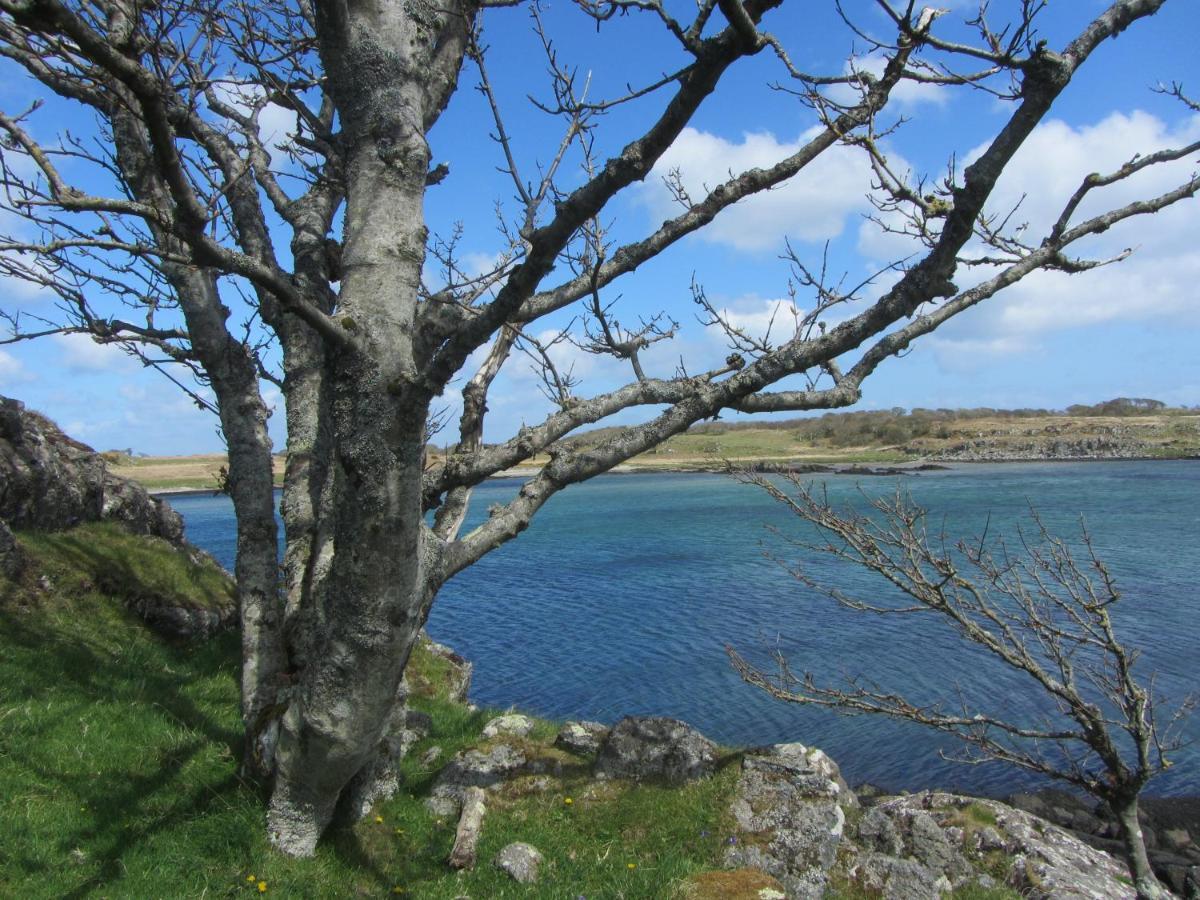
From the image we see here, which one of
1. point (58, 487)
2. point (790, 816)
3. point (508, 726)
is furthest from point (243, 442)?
point (58, 487)

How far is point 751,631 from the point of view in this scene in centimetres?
2389

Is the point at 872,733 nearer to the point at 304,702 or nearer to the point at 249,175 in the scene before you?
the point at 304,702

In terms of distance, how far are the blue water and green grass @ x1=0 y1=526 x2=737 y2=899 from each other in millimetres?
3182

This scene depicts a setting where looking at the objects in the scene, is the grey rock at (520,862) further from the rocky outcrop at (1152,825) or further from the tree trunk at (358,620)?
the rocky outcrop at (1152,825)

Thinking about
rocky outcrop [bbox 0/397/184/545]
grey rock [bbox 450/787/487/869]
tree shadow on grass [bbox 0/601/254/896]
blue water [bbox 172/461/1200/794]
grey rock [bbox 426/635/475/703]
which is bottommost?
blue water [bbox 172/461/1200/794]

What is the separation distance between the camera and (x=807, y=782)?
25.9 ft

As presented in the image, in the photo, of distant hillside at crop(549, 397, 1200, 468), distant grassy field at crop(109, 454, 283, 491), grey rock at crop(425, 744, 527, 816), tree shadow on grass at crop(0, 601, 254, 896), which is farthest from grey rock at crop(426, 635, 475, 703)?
distant grassy field at crop(109, 454, 283, 491)

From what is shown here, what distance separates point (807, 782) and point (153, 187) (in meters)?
8.22

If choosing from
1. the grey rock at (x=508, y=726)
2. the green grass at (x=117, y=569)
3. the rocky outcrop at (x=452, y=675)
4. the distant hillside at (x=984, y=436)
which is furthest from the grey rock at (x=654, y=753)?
the distant hillside at (x=984, y=436)

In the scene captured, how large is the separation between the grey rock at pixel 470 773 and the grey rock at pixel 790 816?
2.38 metres

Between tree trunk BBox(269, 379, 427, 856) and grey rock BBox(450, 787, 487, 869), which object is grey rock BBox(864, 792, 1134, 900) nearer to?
grey rock BBox(450, 787, 487, 869)

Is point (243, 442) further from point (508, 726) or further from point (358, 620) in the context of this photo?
point (508, 726)

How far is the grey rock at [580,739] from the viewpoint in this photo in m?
9.01

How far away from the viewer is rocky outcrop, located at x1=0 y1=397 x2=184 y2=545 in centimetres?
1174
